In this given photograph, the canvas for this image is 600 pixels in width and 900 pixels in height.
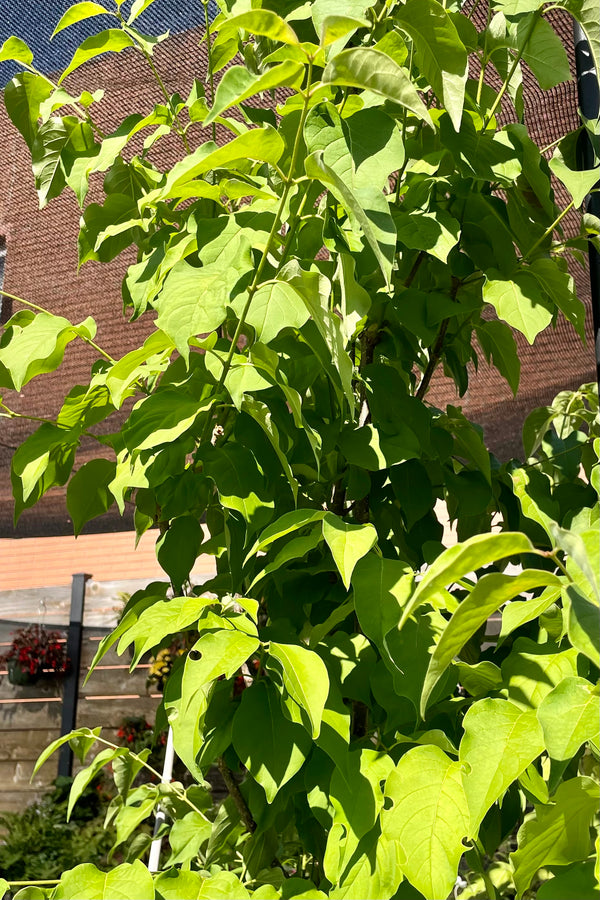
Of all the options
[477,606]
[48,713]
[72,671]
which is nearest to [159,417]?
[477,606]

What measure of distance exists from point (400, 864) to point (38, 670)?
3.73 m

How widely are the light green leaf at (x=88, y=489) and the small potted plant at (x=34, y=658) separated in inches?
131

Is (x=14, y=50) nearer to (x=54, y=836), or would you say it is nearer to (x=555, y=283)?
(x=555, y=283)

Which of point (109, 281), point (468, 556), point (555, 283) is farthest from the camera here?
point (109, 281)

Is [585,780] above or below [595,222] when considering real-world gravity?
below

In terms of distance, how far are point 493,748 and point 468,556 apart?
0.17m

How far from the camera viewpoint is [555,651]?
0.59 metres

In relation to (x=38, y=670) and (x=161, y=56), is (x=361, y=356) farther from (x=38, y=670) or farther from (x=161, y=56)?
(x=38, y=670)

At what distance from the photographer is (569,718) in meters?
0.45

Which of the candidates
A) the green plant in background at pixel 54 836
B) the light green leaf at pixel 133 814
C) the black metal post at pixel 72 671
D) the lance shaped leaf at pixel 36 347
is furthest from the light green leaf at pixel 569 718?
the black metal post at pixel 72 671

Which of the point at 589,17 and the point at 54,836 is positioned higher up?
the point at 589,17

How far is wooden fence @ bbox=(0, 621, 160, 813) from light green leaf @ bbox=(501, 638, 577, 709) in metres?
3.59

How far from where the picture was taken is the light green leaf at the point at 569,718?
44 cm

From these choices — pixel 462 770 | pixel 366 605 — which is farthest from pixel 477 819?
pixel 366 605
